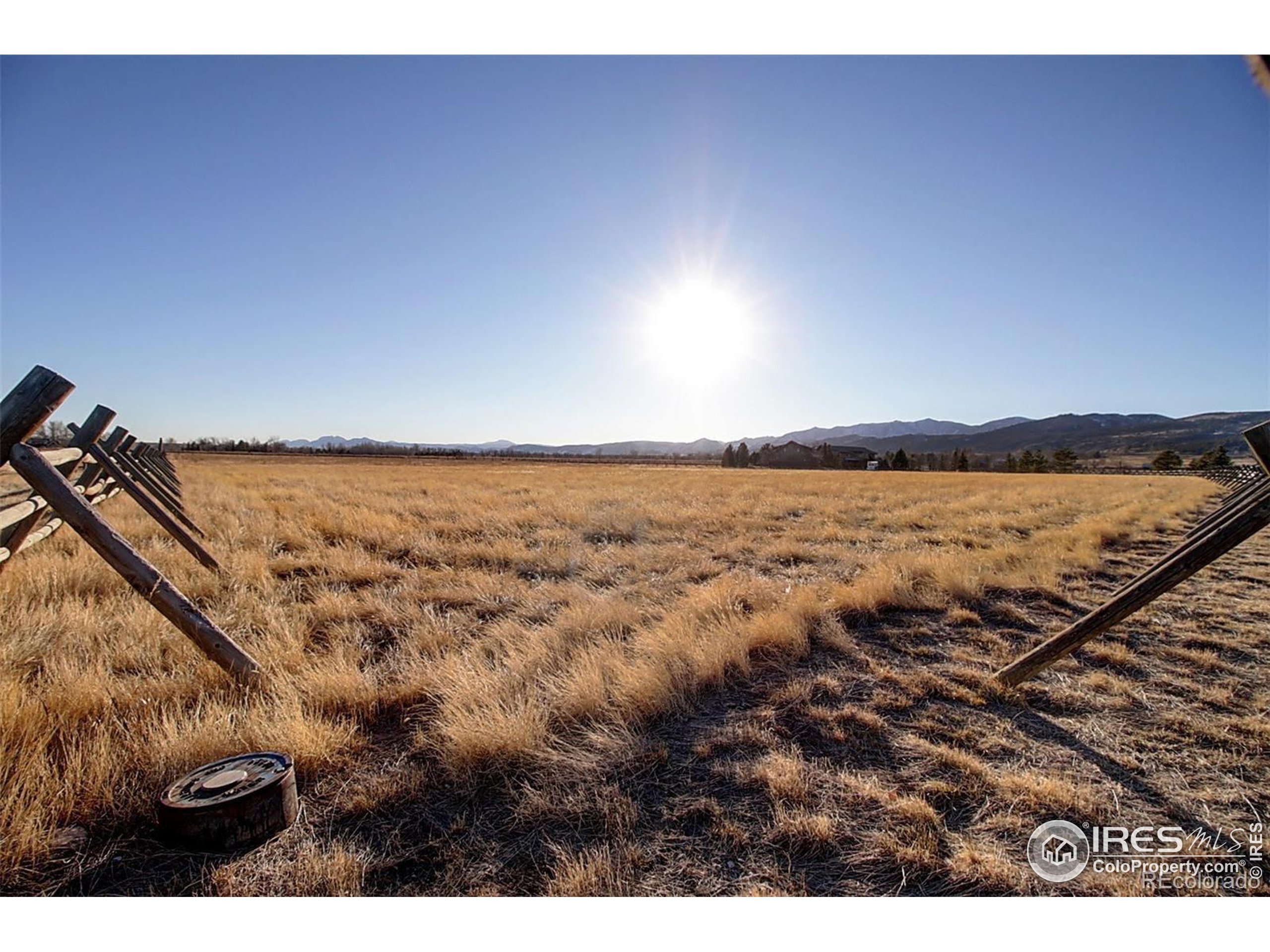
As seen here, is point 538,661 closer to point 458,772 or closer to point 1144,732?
point 458,772

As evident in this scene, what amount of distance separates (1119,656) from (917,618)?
150 centimetres

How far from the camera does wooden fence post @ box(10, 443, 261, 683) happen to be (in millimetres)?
2787

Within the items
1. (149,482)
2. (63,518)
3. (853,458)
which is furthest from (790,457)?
(63,518)

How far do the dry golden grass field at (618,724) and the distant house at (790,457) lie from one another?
6832 cm

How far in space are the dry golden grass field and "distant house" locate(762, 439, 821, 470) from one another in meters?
68.3

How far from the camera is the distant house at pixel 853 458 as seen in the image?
70.8 meters

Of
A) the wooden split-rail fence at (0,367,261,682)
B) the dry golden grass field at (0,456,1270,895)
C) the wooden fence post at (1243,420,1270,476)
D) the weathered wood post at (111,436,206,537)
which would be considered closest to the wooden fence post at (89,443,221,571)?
the dry golden grass field at (0,456,1270,895)

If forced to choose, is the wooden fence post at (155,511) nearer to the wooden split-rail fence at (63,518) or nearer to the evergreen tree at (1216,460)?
the wooden split-rail fence at (63,518)

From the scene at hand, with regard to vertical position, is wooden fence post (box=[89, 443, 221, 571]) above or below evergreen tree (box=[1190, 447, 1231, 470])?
above

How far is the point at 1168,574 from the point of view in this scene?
310cm

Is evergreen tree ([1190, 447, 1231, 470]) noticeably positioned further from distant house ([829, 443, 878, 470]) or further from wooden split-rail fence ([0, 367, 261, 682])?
wooden split-rail fence ([0, 367, 261, 682])

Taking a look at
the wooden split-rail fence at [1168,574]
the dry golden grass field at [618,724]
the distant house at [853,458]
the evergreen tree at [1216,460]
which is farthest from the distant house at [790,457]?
the wooden split-rail fence at [1168,574]

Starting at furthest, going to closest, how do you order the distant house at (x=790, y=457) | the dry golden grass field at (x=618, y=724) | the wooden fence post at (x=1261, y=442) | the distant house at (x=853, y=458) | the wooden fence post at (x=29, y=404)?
1. the distant house at (x=790, y=457)
2. the distant house at (x=853, y=458)
3. the wooden fence post at (x=1261, y=442)
4. the wooden fence post at (x=29, y=404)
5. the dry golden grass field at (x=618, y=724)

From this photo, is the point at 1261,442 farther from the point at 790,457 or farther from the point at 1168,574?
the point at 790,457
